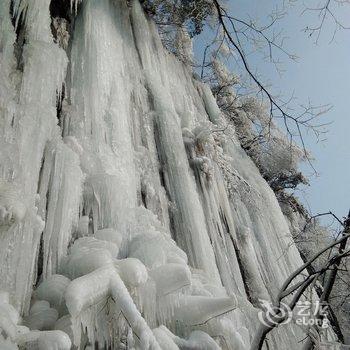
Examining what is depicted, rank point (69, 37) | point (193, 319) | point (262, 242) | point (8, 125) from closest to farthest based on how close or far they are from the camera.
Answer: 1. point (193, 319)
2. point (8, 125)
3. point (69, 37)
4. point (262, 242)

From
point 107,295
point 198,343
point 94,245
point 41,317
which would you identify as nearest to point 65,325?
point 41,317

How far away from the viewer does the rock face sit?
7.38 ft

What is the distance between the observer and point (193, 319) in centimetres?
245

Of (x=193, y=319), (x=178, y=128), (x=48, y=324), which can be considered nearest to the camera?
(x=48, y=324)

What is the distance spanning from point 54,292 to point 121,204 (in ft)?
3.58

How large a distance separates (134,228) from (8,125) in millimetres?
1209

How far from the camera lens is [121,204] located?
10.7 ft

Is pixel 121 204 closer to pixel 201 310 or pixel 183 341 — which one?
pixel 201 310

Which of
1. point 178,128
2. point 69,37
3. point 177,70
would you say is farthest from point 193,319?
point 177,70

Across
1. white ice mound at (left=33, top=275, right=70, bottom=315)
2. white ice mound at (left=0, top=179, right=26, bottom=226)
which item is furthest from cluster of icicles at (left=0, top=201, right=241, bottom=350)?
white ice mound at (left=0, top=179, right=26, bottom=226)

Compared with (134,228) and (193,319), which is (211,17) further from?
(193,319)

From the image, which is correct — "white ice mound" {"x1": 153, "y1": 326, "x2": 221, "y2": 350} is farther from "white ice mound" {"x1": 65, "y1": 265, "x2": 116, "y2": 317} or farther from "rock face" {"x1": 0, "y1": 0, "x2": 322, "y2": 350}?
"white ice mound" {"x1": 65, "y1": 265, "x2": 116, "y2": 317}

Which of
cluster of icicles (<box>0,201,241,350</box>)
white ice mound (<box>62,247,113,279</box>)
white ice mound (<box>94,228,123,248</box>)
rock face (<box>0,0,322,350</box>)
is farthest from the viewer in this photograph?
white ice mound (<box>94,228,123,248</box>)

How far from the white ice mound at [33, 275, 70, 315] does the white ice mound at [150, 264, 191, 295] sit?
21.9 inches
